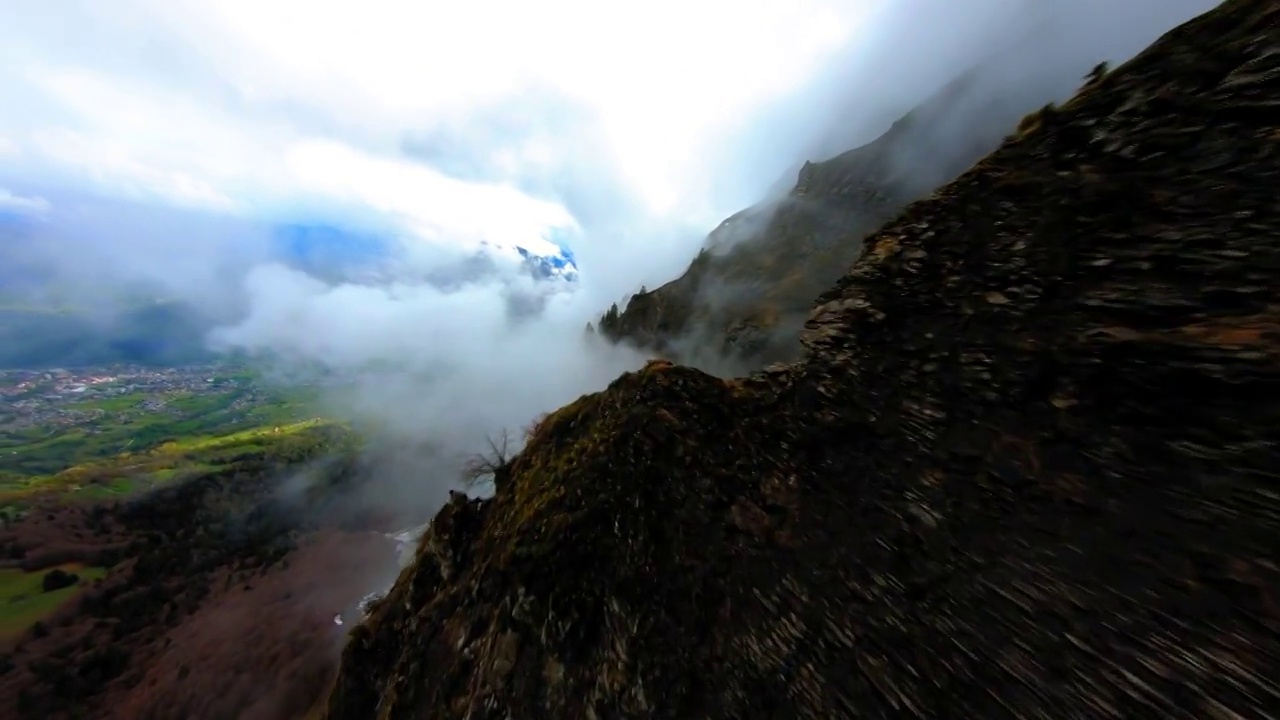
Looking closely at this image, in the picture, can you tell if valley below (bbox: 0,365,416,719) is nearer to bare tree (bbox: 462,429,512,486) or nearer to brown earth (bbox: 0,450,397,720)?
brown earth (bbox: 0,450,397,720)

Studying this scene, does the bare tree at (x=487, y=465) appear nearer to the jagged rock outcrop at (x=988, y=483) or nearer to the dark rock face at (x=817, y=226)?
the jagged rock outcrop at (x=988, y=483)

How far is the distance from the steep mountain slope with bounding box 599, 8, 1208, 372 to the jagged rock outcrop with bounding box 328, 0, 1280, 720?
206 ft

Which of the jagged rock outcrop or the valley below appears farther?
the valley below

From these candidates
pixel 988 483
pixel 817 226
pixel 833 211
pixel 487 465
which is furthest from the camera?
pixel 833 211

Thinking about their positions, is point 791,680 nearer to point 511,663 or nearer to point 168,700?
point 511,663

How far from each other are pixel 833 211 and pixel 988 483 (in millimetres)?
123808

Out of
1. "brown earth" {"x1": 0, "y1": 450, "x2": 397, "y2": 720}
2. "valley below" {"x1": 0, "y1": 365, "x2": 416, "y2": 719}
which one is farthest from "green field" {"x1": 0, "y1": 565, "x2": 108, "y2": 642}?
"brown earth" {"x1": 0, "y1": 450, "x2": 397, "y2": 720}

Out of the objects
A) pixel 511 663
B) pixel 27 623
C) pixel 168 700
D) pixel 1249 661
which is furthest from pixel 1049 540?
pixel 27 623

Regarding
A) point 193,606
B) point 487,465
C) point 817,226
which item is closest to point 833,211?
point 817,226

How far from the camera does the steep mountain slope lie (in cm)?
9469

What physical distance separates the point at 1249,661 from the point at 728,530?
492 inches

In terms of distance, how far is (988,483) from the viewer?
12164mm

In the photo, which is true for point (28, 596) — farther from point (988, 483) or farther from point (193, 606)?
point (988, 483)

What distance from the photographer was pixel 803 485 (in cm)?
1700
